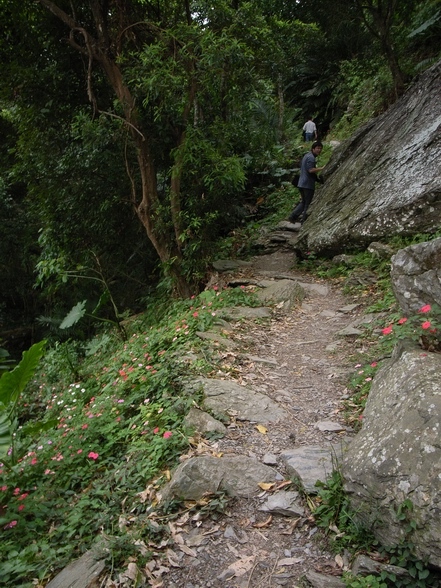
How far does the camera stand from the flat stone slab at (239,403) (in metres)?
3.85

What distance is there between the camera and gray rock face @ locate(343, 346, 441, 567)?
2230mm

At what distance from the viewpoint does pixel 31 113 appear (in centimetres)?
852

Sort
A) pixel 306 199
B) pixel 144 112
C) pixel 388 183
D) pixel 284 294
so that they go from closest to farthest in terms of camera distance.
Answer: pixel 284 294 < pixel 388 183 < pixel 144 112 < pixel 306 199

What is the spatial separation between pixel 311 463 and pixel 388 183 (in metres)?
5.70

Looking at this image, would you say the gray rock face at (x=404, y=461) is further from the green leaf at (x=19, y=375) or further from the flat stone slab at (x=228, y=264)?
the flat stone slab at (x=228, y=264)

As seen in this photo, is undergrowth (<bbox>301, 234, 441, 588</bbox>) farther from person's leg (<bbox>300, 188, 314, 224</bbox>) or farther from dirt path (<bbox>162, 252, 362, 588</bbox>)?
person's leg (<bbox>300, 188, 314, 224</bbox>)

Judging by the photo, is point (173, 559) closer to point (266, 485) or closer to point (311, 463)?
point (266, 485)

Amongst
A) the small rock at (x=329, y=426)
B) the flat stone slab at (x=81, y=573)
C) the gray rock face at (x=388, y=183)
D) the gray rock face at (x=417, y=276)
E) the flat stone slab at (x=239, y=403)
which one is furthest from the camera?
the gray rock face at (x=388, y=183)

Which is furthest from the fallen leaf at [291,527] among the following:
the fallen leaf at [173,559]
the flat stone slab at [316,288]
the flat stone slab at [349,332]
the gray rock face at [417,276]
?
the flat stone slab at [316,288]

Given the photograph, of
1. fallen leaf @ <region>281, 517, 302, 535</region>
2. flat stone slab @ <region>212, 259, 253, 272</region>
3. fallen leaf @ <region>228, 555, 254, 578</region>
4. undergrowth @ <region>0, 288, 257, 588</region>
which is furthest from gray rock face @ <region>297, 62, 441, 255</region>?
fallen leaf @ <region>228, 555, 254, 578</region>

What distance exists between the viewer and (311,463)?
10.1ft

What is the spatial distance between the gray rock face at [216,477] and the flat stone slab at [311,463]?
0.15m

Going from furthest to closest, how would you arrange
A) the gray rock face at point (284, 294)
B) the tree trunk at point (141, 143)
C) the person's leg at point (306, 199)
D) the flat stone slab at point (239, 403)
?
the person's leg at point (306, 199)
the tree trunk at point (141, 143)
the gray rock face at point (284, 294)
the flat stone slab at point (239, 403)

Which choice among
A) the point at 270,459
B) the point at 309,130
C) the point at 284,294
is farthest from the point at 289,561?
the point at 309,130
